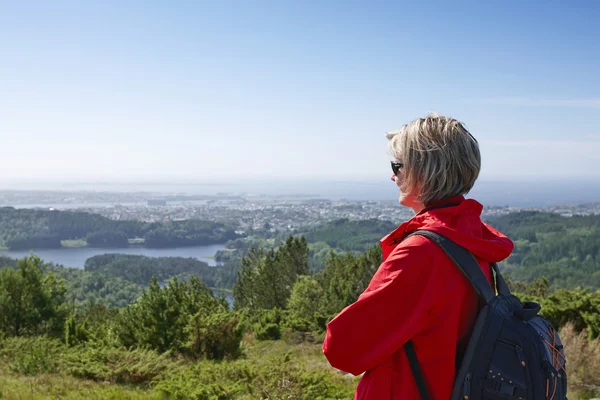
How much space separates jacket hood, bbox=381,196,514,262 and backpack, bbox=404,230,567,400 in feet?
0.10

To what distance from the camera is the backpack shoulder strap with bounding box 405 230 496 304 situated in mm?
1435

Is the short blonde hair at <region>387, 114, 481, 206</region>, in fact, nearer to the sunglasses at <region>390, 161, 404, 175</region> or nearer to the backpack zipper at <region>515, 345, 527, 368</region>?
the sunglasses at <region>390, 161, 404, 175</region>

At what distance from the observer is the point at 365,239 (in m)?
117

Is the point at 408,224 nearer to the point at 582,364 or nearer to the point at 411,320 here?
the point at 411,320

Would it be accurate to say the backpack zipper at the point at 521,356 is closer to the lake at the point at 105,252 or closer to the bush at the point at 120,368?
the bush at the point at 120,368

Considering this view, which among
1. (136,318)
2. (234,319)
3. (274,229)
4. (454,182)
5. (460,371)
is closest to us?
(460,371)

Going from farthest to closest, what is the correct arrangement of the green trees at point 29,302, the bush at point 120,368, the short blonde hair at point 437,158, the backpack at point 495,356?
the green trees at point 29,302 → the bush at point 120,368 → the short blonde hair at point 437,158 → the backpack at point 495,356

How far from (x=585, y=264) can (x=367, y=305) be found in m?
106

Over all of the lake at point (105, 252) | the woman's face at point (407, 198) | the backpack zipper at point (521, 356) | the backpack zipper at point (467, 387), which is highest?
the woman's face at point (407, 198)

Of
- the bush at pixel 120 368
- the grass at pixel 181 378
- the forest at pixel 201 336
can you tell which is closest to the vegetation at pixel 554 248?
the forest at pixel 201 336

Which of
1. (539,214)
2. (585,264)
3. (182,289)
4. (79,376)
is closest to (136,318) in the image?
(182,289)

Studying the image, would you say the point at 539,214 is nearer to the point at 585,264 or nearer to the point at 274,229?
the point at 585,264

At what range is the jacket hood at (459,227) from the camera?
4.79 ft

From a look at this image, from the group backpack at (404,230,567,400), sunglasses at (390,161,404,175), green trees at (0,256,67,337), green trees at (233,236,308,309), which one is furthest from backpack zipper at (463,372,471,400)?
green trees at (233,236,308,309)
